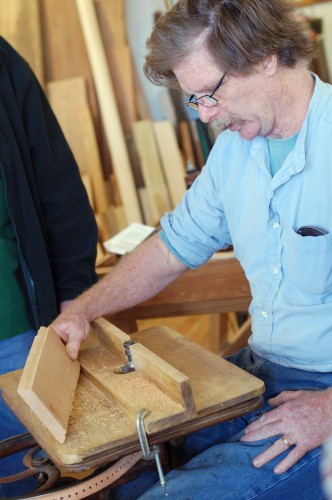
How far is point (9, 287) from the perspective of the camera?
2.35m

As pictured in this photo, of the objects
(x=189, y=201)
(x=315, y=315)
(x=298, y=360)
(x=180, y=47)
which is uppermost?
(x=180, y=47)

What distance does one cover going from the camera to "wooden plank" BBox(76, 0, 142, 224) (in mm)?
4738

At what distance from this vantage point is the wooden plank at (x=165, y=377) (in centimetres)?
160

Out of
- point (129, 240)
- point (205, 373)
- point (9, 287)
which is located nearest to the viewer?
point (205, 373)

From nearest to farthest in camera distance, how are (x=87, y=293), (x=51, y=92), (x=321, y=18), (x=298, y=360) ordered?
(x=298, y=360), (x=87, y=293), (x=51, y=92), (x=321, y=18)

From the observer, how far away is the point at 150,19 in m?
5.12

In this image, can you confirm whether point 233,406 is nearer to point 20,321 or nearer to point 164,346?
point 164,346

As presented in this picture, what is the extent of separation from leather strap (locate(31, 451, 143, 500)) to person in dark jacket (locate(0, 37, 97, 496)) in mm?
640

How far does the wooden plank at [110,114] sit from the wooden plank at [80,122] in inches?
3.9

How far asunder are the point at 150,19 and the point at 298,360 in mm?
3644

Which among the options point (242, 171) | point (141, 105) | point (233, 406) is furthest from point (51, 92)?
point (233, 406)

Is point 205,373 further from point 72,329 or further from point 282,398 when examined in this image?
point 72,329

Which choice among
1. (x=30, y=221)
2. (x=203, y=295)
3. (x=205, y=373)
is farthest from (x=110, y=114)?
(x=205, y=373)

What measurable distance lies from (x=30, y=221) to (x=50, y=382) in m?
0.80
